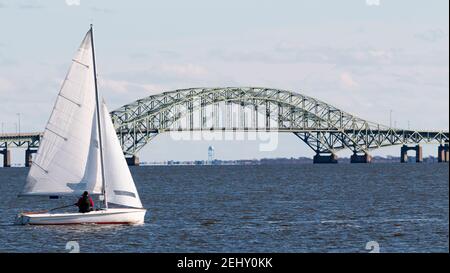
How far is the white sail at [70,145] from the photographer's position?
43562 millimetres

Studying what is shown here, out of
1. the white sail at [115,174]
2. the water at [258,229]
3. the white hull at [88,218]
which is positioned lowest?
the water at [258,229]

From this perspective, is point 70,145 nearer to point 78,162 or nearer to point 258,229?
point 78,162

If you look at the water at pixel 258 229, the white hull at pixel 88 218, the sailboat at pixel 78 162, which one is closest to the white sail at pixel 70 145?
the sailboat at pixel 78 162

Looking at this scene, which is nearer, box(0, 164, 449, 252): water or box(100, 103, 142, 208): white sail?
box(0, 164, 449, 252): water

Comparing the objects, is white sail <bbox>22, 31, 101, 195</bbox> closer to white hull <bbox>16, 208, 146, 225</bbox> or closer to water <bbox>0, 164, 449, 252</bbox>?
white hull <bbox>16, 208, 146, 225</bbox>

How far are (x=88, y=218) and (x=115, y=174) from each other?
7.41 ft

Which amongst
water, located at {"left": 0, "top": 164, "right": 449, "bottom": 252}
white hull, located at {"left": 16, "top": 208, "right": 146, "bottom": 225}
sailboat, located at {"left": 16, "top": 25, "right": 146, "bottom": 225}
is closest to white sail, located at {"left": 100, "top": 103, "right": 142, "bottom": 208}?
sailboat, located at {"left": 16, "top": 25, "right": 146, "bottom": 225}

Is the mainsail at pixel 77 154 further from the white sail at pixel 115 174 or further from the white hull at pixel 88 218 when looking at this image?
the white hull at pixel 88 218

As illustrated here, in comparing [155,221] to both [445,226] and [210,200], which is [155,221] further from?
[210,200]

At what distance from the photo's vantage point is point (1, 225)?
1832 inches

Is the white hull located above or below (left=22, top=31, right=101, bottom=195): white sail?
below

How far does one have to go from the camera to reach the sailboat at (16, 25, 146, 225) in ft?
143

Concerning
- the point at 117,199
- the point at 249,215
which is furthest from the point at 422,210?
the point at 117,199
